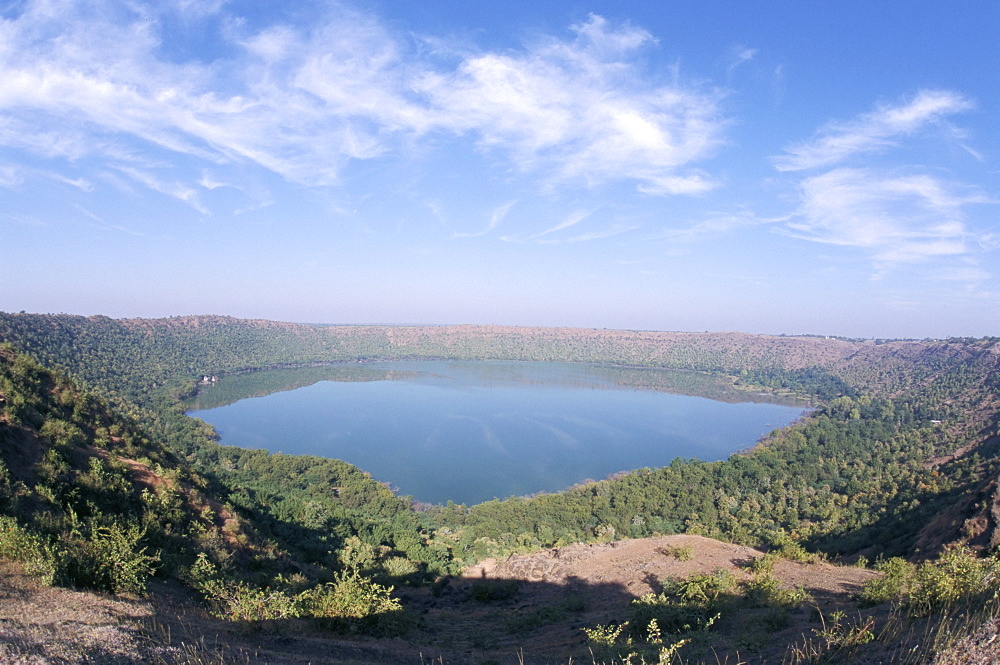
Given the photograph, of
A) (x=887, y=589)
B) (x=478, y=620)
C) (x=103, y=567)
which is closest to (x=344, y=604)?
(x=103, y=567)

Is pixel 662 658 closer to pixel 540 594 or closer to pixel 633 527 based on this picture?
pixel 540 594

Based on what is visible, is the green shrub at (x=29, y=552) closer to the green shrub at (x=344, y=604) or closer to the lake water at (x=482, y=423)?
the green shrub at (x=344, y=604)

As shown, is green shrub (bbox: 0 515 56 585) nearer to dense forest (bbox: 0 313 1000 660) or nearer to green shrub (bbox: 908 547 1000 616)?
dense forest (bbox: 0 313 1000 660)

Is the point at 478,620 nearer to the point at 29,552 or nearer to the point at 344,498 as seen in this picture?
the point at 29,552

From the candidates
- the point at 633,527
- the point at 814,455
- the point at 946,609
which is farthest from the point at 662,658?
the point at 814,455

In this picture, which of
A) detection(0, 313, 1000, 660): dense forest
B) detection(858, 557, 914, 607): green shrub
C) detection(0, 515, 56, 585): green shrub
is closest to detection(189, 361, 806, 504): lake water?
detection(0, 313, 1000, 660): dense forest
